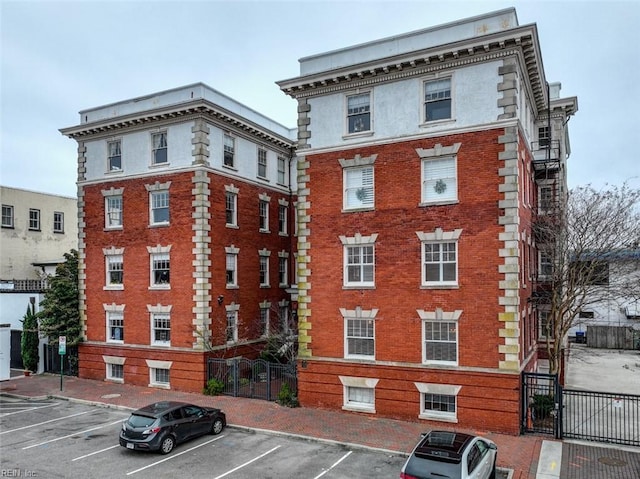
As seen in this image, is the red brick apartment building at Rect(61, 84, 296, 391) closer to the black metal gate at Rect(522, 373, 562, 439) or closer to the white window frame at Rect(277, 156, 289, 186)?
the white window frame at Rect(277, 156, 289, 186)

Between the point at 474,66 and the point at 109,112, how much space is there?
21538mm

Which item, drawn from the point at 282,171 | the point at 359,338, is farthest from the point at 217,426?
the point at 282,171

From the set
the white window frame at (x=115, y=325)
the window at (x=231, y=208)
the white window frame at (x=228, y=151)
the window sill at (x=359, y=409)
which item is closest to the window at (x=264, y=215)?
the window at (x=231, y=208)

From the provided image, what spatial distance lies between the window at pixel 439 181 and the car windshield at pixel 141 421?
13.4m

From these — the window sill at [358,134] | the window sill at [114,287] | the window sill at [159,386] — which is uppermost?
the window sill at [358,134]

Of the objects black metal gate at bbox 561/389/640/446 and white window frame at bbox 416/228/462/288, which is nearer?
black metal gate at bbox 561/389/640/446

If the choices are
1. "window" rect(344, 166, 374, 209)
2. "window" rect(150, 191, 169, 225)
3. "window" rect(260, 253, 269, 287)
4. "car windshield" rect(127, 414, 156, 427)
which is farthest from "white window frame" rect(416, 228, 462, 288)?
"window" rect(150, 191, 169, 225)

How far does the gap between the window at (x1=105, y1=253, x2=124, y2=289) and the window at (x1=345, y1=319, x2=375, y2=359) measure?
14942 millimetres

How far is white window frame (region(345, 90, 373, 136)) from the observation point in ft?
71.4

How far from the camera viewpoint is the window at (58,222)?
4562 centimetres

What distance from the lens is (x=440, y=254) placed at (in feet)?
65.7

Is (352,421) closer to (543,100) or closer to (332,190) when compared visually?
(332,190)

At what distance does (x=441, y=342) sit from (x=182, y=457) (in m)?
10.7

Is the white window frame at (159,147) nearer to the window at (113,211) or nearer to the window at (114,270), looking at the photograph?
Answer: the window at (113,211)
